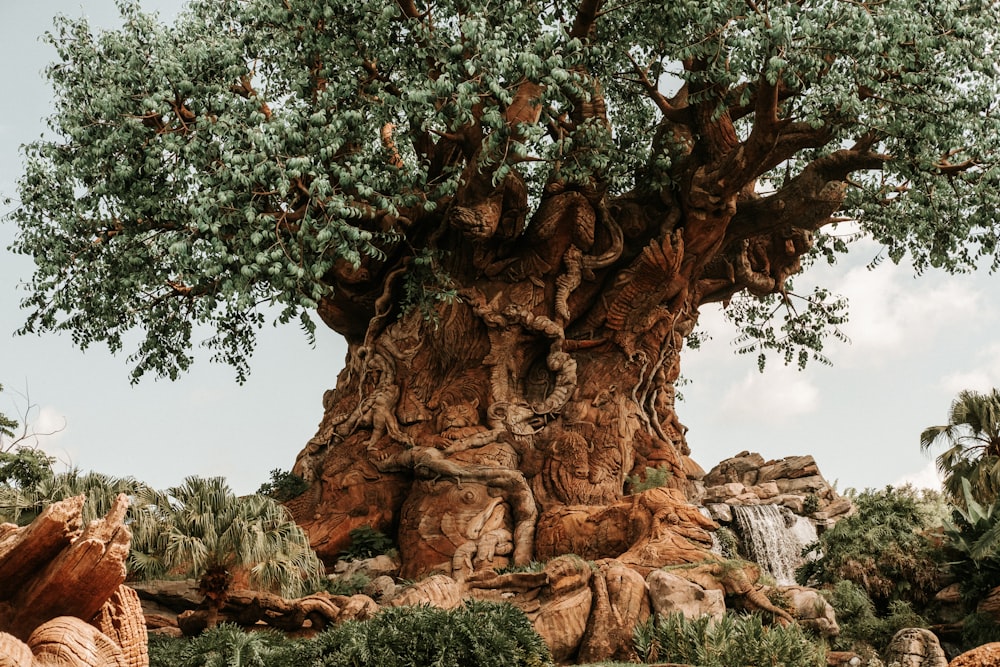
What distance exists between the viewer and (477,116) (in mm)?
15086

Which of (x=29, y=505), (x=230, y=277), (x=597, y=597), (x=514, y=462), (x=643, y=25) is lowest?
(x=597, y=597)

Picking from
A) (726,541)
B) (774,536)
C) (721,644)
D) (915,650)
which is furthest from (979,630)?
(774,536)

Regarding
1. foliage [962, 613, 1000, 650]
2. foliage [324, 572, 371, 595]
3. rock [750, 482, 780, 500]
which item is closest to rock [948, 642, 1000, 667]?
foliage [962, 613, 1000, 650]

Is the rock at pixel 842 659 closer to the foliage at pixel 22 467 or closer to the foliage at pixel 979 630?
the foliage at pixel 979 630

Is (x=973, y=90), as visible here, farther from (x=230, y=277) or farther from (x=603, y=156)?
(x=230, y=277)

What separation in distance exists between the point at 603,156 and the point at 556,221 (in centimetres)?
234

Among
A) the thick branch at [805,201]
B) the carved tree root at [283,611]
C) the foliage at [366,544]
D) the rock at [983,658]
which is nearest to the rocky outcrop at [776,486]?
the thick branch at [805,201]

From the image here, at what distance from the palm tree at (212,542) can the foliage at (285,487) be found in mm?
5358

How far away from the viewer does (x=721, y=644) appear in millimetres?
9758

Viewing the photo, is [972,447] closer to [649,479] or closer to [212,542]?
[649,479]

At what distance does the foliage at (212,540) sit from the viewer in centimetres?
1152

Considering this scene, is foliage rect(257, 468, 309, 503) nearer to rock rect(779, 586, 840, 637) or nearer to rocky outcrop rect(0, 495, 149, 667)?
rock rect(779, 586, 840, 637)

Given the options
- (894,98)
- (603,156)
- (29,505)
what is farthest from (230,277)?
(894,98)

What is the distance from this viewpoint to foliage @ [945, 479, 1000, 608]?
1294 centimetres
